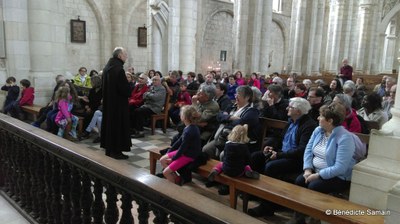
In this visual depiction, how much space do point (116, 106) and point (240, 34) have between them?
1095 cm

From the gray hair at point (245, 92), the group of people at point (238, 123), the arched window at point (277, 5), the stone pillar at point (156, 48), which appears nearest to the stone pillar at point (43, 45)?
the group of people at point (238, 123)

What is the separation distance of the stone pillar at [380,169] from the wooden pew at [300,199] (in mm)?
114

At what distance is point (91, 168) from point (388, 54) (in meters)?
39.3

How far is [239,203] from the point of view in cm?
427

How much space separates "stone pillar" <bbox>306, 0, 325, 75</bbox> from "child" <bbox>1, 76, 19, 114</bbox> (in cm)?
1653

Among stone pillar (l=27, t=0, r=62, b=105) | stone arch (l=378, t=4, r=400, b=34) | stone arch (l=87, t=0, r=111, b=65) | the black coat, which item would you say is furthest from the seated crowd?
stone arch (l=378, t=4, r=400, b=34)

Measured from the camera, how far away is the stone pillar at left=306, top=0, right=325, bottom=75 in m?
19.4

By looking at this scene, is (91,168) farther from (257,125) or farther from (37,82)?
(37,82)

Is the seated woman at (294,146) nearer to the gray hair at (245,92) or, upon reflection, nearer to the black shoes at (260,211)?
the black shoes at (260,211)

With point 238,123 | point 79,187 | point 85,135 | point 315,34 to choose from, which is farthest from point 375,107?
point 315,34

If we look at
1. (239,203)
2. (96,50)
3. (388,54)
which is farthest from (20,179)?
(388,54)

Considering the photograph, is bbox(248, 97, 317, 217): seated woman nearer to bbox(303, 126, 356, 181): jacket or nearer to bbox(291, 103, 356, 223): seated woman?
bbox(291, 103, 356, 223): seated woman

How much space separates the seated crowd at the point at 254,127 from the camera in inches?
138

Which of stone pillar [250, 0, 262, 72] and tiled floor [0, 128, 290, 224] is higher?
stone pillar [250, 0, 262, 72]
